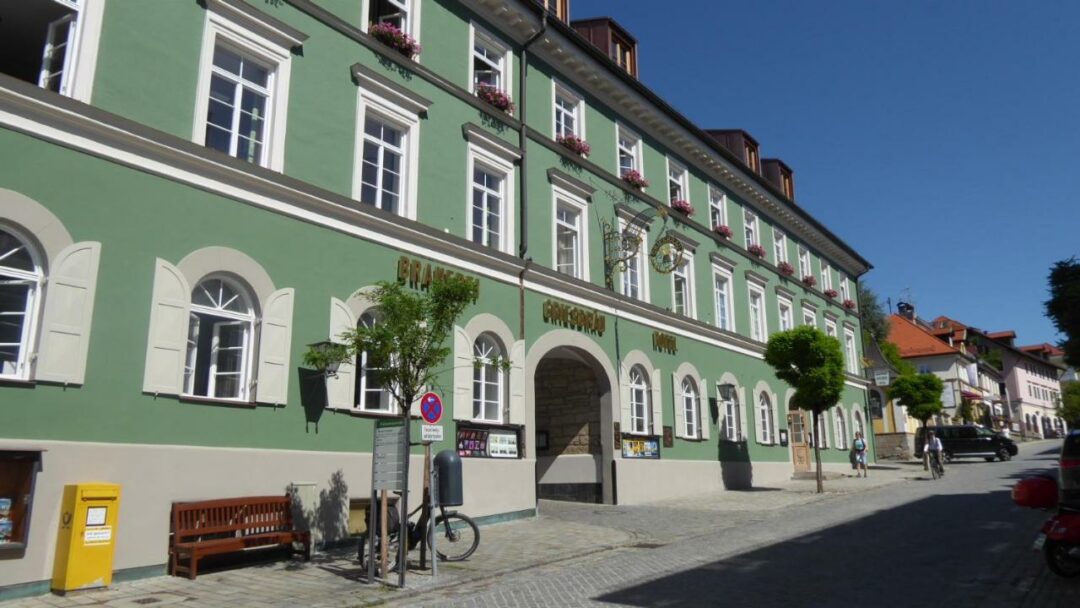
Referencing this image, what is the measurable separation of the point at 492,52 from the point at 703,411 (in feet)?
38.5

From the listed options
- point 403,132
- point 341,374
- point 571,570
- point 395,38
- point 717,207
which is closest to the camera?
point 571,570

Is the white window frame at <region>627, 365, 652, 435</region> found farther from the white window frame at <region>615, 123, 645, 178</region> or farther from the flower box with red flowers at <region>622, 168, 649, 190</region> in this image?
the white window frame at <region>615, 123, 645, 178</region>

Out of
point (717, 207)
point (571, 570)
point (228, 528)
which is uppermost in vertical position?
point (717, 207)

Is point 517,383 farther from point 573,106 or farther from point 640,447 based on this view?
point 573,106

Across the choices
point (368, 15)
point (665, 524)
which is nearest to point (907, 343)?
point (665, 524)

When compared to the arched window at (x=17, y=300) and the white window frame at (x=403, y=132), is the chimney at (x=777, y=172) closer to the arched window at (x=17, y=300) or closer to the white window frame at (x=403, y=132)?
the white window frame at (x=403, y=132)

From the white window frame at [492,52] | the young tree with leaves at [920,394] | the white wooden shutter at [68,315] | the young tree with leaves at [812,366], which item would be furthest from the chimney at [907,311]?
the white wooden shutter at [68,315]

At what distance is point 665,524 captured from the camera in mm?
15328

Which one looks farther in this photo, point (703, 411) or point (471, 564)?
point (703, 411)

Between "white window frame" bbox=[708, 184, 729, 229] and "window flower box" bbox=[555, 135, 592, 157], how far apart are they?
7.61m

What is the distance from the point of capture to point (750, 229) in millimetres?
28688

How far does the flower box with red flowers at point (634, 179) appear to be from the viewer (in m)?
21.3

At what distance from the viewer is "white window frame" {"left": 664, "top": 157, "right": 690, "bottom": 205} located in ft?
78.2

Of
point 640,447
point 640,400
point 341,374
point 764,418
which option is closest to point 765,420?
point 764,418
